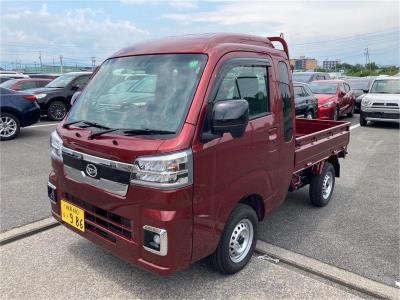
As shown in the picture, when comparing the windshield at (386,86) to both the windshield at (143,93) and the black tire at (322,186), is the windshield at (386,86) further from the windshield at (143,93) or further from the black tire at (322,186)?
the windshield at (143,93)

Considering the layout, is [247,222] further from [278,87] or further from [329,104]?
[329,104]

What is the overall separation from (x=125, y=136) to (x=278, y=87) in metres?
1.66

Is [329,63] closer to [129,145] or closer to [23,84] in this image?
[23,84]

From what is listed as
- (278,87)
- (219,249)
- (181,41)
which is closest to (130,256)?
(219,249)

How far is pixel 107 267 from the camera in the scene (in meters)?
3.39

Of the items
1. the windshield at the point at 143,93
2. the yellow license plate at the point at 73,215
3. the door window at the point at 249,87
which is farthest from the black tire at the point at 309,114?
the yellow license plate at the point at 73,215

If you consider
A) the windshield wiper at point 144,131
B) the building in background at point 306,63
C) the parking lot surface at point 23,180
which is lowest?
the parking lot surface at point 23,180

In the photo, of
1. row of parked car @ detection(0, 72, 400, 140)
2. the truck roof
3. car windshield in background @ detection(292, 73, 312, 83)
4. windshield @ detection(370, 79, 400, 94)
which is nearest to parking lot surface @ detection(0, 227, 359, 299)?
the truck roof

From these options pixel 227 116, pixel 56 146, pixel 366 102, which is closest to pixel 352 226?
pixel 227 116

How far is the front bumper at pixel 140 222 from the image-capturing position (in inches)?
99.7

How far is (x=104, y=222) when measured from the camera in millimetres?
2912

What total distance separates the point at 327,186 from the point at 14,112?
25.6 feet

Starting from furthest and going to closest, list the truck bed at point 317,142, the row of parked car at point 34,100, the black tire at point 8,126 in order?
1. the row of parked car at point 34,100
2. the black tire at point 8,126
3. the truck bed at point 317,142

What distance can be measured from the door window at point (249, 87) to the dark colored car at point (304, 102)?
310 inches
